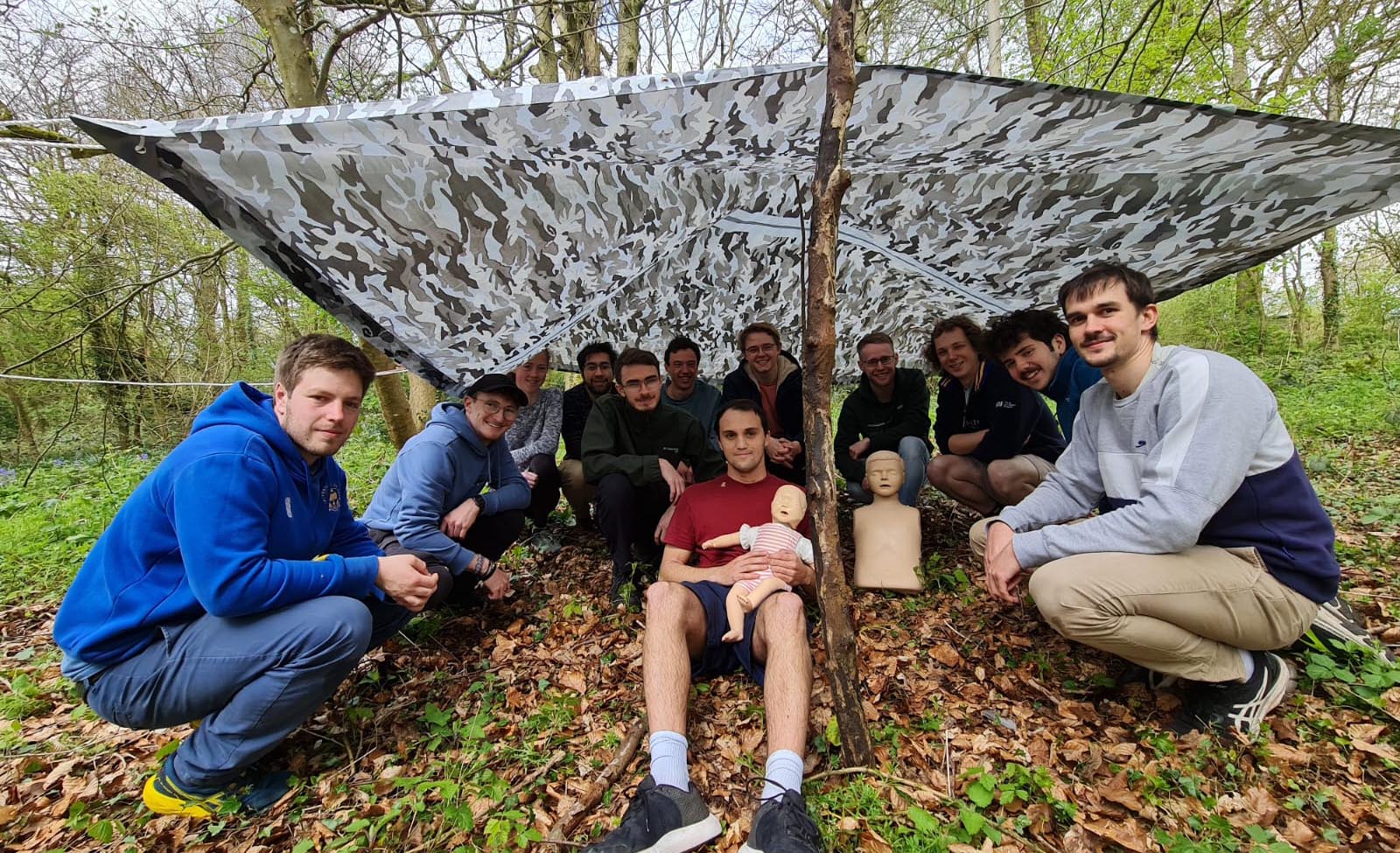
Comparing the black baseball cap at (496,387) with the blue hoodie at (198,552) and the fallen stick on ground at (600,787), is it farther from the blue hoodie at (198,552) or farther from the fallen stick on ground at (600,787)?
the fallen stick on ground at (600,787)

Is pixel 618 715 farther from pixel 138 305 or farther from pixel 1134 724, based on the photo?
pixel 138 305

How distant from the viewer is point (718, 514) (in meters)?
2.99

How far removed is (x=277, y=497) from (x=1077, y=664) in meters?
3.45

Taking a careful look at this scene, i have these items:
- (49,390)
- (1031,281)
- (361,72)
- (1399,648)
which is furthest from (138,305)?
(1399,648)

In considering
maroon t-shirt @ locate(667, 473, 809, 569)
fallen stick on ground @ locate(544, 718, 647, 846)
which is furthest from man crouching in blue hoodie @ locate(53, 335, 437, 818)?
maroon t-shirt @ locate(667, 473, 809, 569)

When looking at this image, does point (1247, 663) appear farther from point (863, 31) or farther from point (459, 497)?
point (863, 31)

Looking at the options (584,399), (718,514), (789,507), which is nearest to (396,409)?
Result: (584,399)

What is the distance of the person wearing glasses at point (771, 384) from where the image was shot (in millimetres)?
4602

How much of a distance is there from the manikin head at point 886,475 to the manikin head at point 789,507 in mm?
930

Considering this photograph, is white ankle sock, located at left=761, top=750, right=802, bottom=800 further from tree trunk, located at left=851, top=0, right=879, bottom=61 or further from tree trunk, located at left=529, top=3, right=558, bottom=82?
tree trunk, located at left=529, top=3, right=558, bottom=82

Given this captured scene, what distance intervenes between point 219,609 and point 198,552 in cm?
20

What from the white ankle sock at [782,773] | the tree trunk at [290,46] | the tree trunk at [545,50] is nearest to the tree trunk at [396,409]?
the tree trunk at [290,46]

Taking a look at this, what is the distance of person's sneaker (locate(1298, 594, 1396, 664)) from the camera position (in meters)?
2.38

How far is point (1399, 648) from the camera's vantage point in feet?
8.20
